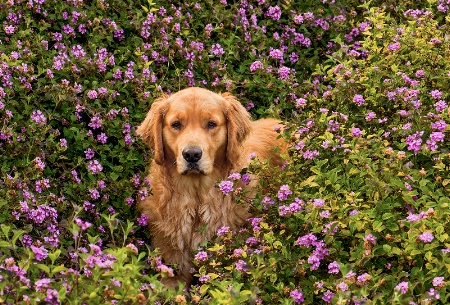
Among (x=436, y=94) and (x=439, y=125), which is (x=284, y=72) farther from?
(x=439, y=125)

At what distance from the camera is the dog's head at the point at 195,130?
6703mm

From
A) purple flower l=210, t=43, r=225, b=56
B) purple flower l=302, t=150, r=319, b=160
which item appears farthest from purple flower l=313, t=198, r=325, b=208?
purple flower l=210, t=43, r=225, b=56

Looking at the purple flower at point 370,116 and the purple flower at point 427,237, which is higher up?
the purple flower at point 427,237

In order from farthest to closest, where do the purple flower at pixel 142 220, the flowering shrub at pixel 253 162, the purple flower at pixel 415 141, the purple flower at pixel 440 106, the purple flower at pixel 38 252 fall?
1. the purple flower at pixel 142 220
2. the purple flower at pixel 440 106
3. the purple flower at pixel 415 141
4. the flowering shrub at pixel 253 162
5. the purple flower at pixel 38 252

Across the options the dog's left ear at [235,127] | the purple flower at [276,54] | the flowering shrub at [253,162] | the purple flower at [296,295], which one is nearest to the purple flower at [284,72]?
the flowering shrub at [253,162]

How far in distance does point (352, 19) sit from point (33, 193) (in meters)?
4.66

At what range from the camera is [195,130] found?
22.5ft

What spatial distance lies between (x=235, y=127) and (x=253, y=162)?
0.84 metres

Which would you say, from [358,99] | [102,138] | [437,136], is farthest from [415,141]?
[102,138]

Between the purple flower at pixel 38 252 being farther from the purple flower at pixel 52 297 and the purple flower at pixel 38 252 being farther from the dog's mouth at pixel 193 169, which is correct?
the dog's mouth at pixel 193 169

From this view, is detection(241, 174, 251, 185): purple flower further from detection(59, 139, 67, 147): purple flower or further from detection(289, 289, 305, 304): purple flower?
detection(59, 139, 67, 147): purple flower

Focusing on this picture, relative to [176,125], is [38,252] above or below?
above

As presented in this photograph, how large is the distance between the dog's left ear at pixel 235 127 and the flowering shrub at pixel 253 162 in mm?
282

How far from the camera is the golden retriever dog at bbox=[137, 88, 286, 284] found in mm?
7000
